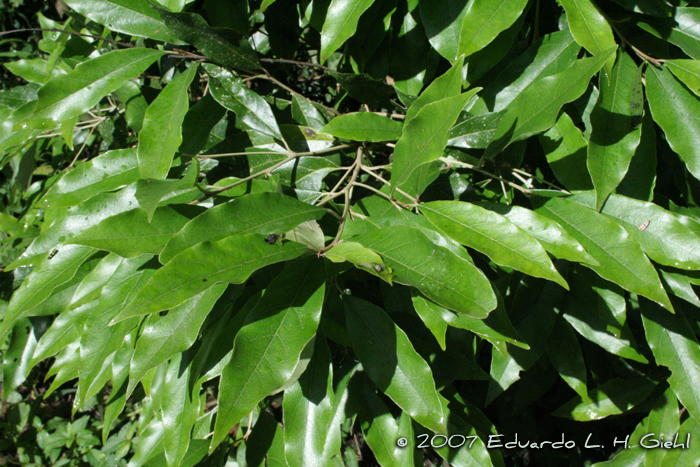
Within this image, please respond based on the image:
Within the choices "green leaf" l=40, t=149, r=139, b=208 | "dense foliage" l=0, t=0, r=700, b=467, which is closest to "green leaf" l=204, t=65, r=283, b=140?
"dense foliage" l=0, t=0, r=700, b=467

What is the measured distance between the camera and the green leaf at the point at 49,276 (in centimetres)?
82

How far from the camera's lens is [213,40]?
35.7 inches

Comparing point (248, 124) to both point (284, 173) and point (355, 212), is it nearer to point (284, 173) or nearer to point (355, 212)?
point (284, 173)

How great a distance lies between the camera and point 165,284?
0.57m

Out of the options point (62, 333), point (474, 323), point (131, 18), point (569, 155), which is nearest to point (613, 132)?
point (569, 155)

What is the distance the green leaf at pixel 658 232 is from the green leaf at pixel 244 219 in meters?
0.54

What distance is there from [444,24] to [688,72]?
43 cm

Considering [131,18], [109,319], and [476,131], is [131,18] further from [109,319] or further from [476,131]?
[476,131]

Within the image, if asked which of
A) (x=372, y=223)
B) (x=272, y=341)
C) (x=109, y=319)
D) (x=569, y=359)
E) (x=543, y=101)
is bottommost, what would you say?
(x=569, y=359)

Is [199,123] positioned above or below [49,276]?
above

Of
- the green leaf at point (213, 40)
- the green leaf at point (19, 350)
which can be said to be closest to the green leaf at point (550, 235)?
the green leaf at point (213, 40)

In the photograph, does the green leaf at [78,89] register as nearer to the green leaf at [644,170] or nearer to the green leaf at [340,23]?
the green leaf at [340,23]

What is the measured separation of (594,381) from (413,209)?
3.15ft

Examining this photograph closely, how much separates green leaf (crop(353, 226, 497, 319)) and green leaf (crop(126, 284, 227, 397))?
0.28 meters
